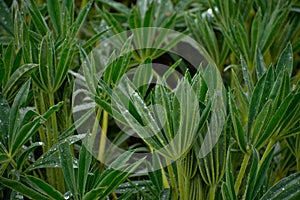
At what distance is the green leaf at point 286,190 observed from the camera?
25.5 inches

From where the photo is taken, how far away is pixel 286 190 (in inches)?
25.8

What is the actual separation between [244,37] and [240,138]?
275mm

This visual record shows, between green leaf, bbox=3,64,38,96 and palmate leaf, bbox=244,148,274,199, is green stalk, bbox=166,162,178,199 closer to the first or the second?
palmate leaf, bbox=244,148,274,199

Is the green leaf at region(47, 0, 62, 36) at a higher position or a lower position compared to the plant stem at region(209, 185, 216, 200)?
higher

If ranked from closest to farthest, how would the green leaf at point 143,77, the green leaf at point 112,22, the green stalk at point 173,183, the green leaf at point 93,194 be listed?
the green leaf at point 93,194, the green stalk at point 173,183, the green leaf at point 143,77, the green leaf at point 112,22

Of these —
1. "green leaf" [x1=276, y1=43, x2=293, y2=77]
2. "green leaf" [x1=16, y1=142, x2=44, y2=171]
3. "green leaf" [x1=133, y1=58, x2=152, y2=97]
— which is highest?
"green leaf" [x1=276, y1=43, x2=293, y2=77]

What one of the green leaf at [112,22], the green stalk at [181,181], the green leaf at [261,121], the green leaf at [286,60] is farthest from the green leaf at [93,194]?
the green leaf at [112,22]

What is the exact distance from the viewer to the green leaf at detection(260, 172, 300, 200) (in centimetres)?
65

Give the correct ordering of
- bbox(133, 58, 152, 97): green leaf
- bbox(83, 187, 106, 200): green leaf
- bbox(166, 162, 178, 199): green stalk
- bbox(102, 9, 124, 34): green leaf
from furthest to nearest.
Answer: bbox(102, 9, 124, 34): green leaf → bbox(133, 58, 152, 97): green leaf → bbox(166, 162, 178, 199): green stalk → bbox(83, 187, 106, 200): green leaf

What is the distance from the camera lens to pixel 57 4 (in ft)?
2.92

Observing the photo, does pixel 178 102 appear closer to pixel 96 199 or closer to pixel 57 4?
pixel 96 199

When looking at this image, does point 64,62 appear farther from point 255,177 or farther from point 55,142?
point 255,177

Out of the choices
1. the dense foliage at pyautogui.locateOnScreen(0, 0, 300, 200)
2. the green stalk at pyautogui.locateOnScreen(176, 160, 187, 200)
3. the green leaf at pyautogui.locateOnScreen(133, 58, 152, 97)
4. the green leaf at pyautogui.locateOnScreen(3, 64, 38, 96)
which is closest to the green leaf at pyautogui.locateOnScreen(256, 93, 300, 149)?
the dense foliage at pyautogui.locateOnScreen(0, 0, 300, 200)

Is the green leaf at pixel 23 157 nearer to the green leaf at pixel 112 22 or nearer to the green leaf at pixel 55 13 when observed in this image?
the green leaf at pixel 55 13
